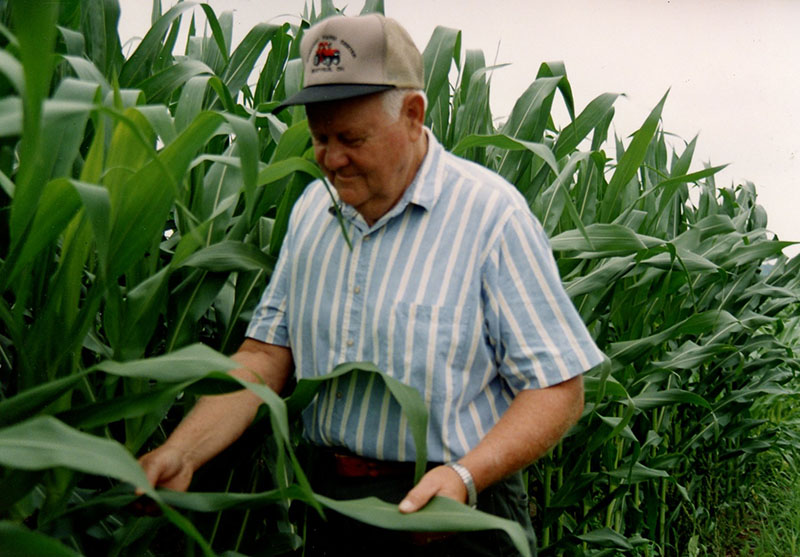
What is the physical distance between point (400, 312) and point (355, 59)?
1.07ft

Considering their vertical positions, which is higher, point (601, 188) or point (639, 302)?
point (601, 188)

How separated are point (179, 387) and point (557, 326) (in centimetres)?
54

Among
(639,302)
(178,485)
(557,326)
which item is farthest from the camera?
(639,302)

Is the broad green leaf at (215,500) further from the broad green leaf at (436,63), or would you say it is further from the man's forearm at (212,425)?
the broad green leaf at (436,63)

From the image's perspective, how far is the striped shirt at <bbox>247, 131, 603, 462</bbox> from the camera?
1.23 meters

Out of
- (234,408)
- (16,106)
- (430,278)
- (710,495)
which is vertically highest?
(16,106)

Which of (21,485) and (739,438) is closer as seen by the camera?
(21,485)

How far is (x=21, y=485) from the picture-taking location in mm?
868

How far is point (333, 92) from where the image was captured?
1145 millimetres

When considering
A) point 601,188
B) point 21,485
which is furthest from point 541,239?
point 601,188

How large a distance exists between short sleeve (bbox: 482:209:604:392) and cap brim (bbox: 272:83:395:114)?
0.25 m

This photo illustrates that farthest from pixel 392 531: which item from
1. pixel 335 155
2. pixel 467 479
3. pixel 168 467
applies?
pixel 335 155

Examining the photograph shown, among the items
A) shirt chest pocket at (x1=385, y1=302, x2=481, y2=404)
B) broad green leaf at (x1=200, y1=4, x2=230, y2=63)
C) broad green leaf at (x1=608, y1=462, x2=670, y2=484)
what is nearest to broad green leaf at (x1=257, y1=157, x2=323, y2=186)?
shirt chest pocket at (x1=385, y1=302, x2=481, y2=404)

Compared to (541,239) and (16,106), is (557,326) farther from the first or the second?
(16,106)
